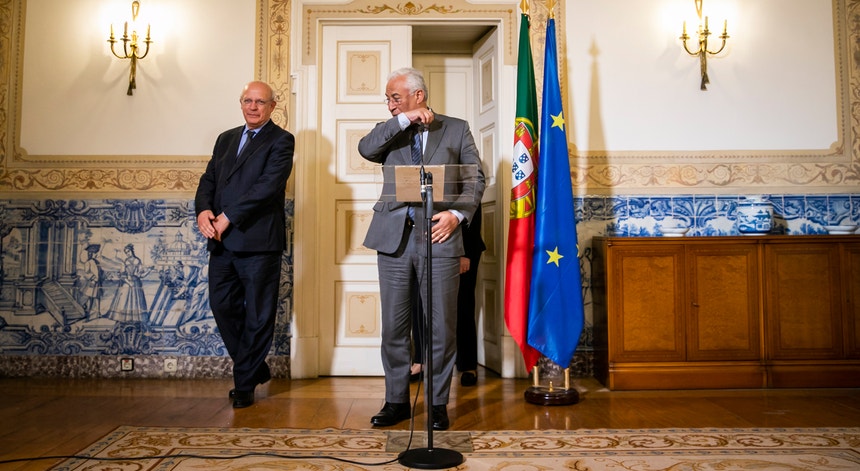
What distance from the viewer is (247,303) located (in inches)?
141

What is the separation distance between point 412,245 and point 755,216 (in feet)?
8.29

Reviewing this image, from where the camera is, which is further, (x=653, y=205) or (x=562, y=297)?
(x=653, y=205)

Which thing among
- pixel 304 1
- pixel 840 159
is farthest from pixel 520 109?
pixel 840 159

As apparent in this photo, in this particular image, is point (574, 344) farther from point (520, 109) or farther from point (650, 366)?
point (520, 109)

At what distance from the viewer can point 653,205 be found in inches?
172

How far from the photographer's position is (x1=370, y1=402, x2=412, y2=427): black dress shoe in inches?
118

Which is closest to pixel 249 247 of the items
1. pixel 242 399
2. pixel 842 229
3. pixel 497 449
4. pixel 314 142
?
pixel 242 399

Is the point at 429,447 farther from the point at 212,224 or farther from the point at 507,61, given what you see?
the point at 507,61

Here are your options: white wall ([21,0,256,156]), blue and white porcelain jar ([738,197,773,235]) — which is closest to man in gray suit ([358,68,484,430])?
white wall ([21,0,256,156])

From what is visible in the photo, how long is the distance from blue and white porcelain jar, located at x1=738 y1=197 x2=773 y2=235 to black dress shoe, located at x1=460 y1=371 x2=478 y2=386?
2.08 meters

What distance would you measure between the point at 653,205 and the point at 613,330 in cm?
102

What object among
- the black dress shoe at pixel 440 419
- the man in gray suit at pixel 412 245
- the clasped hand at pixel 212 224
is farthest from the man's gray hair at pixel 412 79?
the black dress shoe at pixel 440 419

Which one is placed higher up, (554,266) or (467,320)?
(554,266)

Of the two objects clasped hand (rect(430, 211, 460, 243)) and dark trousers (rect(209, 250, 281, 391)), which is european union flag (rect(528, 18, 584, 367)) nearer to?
clasped hand (rect(430, 211, 460, 243))
